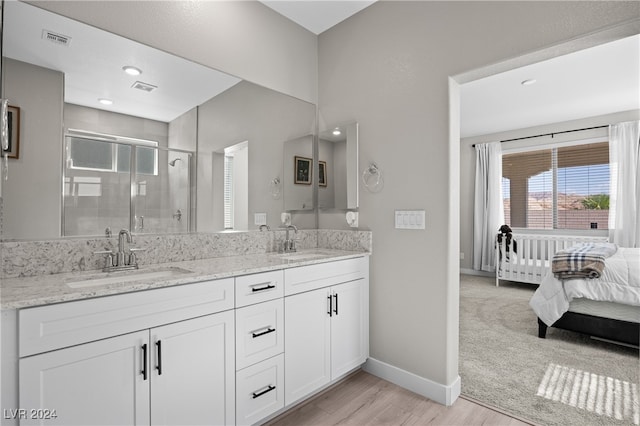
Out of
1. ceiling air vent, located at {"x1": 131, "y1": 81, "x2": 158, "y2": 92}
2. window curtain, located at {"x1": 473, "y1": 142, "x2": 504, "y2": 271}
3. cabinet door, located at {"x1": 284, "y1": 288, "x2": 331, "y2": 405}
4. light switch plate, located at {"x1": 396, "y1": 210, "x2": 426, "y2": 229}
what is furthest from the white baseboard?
window curtain, located at {"x1": 473, "y1": 142, "x2": 504, "y2": 271}

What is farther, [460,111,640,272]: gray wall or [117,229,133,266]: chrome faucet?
[460,111,640,272]: gray wall

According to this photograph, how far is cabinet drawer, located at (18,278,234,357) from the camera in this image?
1056 mm

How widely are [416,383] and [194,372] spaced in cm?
146

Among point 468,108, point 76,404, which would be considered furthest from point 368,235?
point 468,108

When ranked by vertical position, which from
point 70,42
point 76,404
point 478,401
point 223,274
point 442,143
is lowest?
point 478,401

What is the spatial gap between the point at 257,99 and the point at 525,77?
301cm

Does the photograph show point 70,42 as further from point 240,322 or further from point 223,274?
point 240,322

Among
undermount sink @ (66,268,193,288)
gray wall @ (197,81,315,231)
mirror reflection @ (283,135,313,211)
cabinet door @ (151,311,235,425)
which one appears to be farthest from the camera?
mirror reflection @ (283,135,313,211)

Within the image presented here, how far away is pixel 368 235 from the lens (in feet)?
7.94

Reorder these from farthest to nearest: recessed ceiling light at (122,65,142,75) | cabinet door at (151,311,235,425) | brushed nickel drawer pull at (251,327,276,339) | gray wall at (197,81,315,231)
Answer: gray wall at (197,81,315,231), recessed ceiling light at (122,65,142,75), brushed nickel drawer pull at (251,327,276,339), cabinet door at (151,311,235,425)

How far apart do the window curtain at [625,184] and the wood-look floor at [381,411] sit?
163 inches

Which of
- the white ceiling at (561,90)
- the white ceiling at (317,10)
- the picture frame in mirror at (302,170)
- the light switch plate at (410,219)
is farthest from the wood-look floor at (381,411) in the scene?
the white ceiling at (561,90)

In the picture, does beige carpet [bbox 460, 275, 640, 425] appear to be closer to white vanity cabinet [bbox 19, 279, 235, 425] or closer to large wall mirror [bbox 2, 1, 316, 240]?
white vanity cabinet [bbox 19, 279, 235, 425]

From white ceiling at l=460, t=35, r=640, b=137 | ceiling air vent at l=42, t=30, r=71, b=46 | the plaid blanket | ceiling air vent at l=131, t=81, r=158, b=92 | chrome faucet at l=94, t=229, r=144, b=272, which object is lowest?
the plaid blanket
